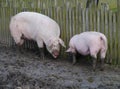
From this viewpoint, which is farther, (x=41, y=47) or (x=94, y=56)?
(x=41, y=47)

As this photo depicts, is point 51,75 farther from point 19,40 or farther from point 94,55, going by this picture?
point 19,40

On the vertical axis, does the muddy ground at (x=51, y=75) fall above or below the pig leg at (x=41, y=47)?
below

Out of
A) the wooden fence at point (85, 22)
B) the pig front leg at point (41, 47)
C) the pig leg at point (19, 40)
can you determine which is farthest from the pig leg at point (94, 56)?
the pig leg at point (19, 40)

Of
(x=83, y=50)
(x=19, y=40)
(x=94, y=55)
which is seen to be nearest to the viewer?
(x=94, y=55)

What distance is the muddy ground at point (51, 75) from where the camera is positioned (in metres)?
6.76

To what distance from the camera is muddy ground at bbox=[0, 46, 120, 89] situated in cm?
676

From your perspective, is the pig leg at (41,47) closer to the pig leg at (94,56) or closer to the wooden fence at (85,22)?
the wooden fence at (85,22)

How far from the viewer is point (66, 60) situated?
883 cm

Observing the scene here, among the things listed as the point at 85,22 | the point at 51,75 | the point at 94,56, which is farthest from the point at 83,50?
the point at 51,75

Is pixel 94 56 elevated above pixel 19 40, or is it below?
below

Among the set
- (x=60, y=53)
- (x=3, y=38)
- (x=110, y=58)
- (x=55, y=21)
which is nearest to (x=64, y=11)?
(x=55, y=21)

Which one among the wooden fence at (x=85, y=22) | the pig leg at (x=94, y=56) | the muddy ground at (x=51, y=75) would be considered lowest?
the muddy ground at (x=51, y=75)

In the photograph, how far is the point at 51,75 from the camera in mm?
7469

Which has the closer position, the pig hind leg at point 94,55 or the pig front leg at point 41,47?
the pig hind leg at point 94,55
